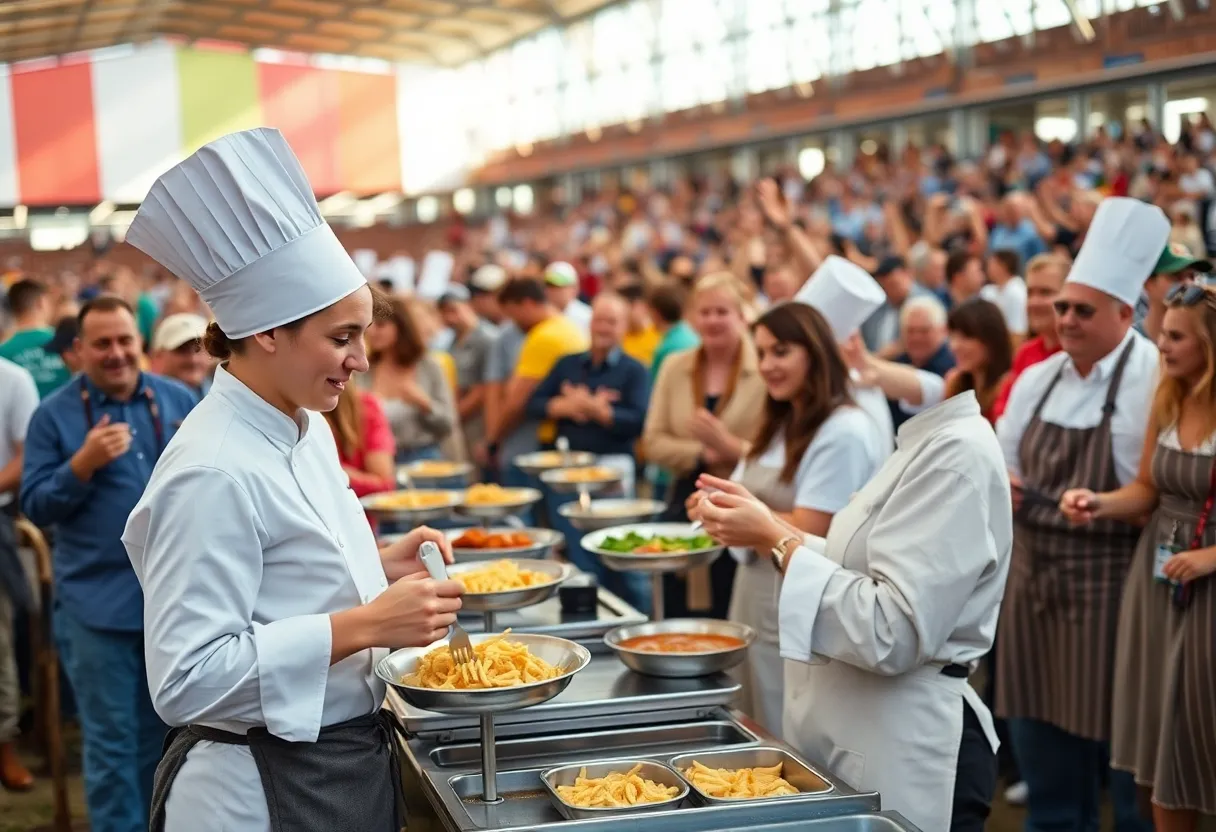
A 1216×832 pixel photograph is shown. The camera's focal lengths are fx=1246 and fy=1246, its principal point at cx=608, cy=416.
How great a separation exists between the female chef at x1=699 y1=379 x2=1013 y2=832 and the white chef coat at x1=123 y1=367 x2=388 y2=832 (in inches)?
31.9

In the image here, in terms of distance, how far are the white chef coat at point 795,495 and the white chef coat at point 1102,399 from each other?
44 cm

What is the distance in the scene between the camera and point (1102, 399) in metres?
3.36

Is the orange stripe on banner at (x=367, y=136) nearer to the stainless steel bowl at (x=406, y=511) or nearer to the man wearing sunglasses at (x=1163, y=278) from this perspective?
the stainless steel bowl at (x=406, y=511)

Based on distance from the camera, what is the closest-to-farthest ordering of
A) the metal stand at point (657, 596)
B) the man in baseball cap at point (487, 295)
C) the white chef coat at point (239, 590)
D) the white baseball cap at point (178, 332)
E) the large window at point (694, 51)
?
the white chef coat at point (239, 590)
the metal stand at point (657, 596)
the white baseball cap at point (178, 332)
the man in baseball cap at point (487, 295)
the large window at point (694, 51)

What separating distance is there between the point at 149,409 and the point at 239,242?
76.0 inches

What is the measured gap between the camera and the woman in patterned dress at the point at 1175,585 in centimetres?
296

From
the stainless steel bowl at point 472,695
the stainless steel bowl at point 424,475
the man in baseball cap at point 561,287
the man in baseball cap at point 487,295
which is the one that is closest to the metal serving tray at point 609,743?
the stainless steel bowl at point 472,695

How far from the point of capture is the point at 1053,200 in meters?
8.05

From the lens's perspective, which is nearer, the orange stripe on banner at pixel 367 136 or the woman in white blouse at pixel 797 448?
the woman in white blouse at pixel 797 448

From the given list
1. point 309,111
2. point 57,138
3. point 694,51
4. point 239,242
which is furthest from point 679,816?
point 309,111

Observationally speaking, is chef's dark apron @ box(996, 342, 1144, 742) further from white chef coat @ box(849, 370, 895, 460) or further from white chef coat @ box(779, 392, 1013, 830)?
white chef coat @ box(779, 392, 1013, 830)

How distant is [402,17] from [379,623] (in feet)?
82.4

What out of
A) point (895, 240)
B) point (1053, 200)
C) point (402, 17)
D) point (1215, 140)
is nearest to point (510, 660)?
point (1215, 140)

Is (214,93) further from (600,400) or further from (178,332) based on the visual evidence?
(178,332)
